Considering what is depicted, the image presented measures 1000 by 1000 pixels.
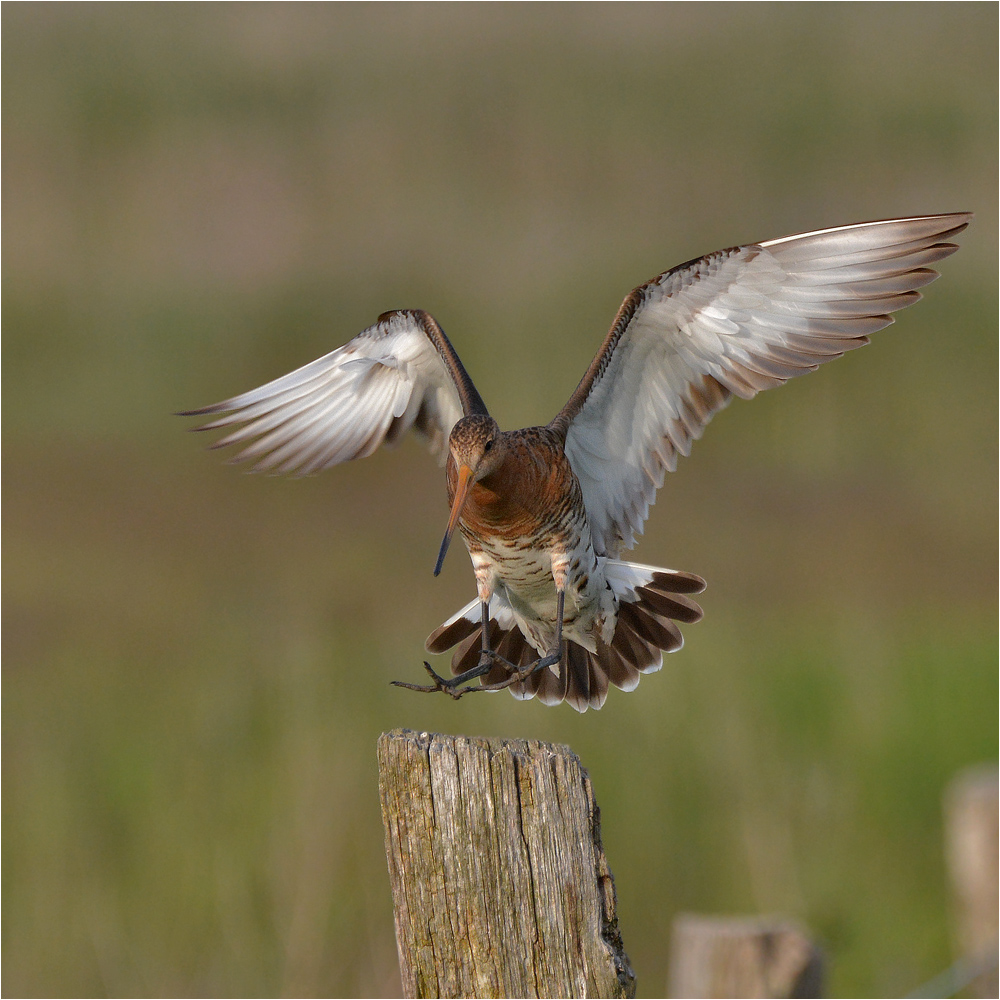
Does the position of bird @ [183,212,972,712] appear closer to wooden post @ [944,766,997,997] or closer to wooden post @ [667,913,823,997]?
wooden post @ [667,913,823,997]

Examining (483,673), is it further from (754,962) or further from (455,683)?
(754,962)

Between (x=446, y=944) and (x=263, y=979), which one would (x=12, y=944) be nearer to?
(x=263, y=979)

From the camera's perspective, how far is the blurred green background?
26.4 feet

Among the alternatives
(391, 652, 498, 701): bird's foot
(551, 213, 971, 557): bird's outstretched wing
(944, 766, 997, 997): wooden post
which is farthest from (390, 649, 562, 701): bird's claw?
(944, 766, 997, 997): wooden post

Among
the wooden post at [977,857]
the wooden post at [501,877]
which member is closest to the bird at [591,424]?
the wooden post at [501,877]

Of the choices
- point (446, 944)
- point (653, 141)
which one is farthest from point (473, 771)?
point (653, 141)

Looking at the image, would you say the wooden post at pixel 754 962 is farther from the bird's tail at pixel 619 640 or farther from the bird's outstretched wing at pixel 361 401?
the bird's outstretched wing at pixel 361 401

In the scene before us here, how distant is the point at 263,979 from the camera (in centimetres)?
715

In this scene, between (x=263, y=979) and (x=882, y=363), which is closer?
(x=263, y=979)

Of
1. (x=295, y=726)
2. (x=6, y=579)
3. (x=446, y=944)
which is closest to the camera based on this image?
(x=446, y=944)

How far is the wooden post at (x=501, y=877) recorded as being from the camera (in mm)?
3197

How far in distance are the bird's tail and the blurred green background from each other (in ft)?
6.83

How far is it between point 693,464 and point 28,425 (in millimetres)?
9429

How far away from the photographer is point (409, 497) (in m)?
18.2
